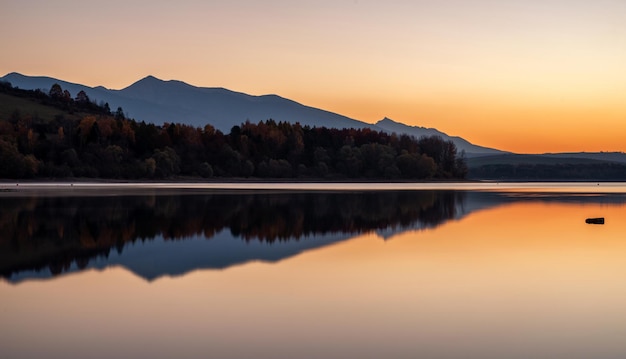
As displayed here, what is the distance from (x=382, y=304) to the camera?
1255cm

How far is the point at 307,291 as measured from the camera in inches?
544

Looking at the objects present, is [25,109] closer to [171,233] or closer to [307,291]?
[171,233]

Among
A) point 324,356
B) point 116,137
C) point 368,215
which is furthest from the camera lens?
point 116,137

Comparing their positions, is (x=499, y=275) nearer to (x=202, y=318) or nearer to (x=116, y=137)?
(x=202, y=318)

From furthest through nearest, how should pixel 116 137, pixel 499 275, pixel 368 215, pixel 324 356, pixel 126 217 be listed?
pixel 116 137
pixel 368 215
pixel 126 217
pixel 499 275
pixel 324 356

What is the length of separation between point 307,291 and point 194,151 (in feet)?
389

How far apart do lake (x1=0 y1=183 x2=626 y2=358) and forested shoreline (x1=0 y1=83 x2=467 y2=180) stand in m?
85.1

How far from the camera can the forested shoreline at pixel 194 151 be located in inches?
4392

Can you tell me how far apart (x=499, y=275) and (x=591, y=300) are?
10.6 ft

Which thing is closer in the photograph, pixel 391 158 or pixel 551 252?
pixel 551 252

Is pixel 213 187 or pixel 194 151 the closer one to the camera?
pixel 213 187

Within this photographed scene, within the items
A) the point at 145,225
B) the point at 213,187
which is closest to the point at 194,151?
the point at 213,187

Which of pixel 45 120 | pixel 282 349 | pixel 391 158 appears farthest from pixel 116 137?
pixel 282 349

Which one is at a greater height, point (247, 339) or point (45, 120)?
point (45, 120)
